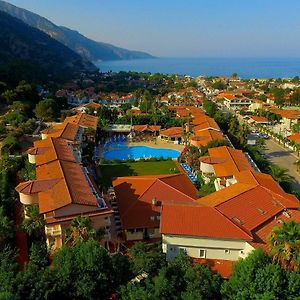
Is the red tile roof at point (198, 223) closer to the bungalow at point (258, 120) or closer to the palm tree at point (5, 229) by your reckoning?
the palm tree at point (5, 229)

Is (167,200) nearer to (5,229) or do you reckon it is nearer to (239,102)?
(5,229)

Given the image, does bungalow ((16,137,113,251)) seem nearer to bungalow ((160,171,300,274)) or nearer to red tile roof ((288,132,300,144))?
bungalow ((160,171,300,274))

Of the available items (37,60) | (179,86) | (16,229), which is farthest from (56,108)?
(37,60)

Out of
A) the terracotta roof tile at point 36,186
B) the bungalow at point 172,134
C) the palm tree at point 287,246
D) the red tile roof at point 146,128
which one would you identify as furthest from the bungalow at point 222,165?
the red tile roof at point 146,128

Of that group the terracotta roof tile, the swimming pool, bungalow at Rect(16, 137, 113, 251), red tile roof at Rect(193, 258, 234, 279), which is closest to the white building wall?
red tile roof at Rect(193, 258, 234, 279)

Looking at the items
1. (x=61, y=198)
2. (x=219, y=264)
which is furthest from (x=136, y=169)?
(x=219, y=264)
